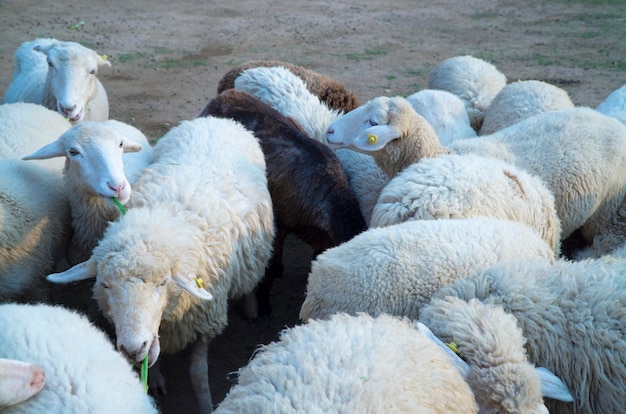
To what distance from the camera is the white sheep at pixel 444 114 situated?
527 cm

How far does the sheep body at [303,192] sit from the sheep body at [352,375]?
1.82 meters

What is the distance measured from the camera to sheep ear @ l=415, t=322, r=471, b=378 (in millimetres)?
2293

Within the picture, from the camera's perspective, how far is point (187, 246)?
3123 mm

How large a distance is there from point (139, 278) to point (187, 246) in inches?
14.4

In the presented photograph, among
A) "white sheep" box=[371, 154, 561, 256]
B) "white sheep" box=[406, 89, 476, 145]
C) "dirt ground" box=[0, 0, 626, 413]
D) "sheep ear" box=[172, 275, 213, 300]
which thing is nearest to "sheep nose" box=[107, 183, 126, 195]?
"sheep ear" box=[172, 275, 213, 300]

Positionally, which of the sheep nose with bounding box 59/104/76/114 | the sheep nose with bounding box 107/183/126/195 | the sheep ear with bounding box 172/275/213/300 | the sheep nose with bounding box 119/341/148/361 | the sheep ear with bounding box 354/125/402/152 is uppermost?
the sheep ear with bounding box 354/125/402/152

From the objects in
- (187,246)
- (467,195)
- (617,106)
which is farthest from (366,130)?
(617,106)

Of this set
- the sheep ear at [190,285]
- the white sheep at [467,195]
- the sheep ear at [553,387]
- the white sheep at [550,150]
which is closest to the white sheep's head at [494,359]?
the sheep ear at [553,387]

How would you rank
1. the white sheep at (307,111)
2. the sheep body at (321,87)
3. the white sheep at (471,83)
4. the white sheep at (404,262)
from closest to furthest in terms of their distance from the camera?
the white sheep at (404,262), the white sheep at (307,111), the sheep body at (321,87), the white sheep at (471,83)

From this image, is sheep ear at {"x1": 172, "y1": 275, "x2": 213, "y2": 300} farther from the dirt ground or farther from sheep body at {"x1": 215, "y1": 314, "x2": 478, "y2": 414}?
the dirt ground

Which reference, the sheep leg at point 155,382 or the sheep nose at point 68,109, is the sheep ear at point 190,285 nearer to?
the sheep leg at point 155,382

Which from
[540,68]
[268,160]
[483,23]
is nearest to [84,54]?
[268,160]

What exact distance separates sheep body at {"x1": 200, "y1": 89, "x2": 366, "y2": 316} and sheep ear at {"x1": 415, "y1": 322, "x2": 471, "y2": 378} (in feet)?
5.67

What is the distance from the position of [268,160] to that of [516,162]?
5.45ft
